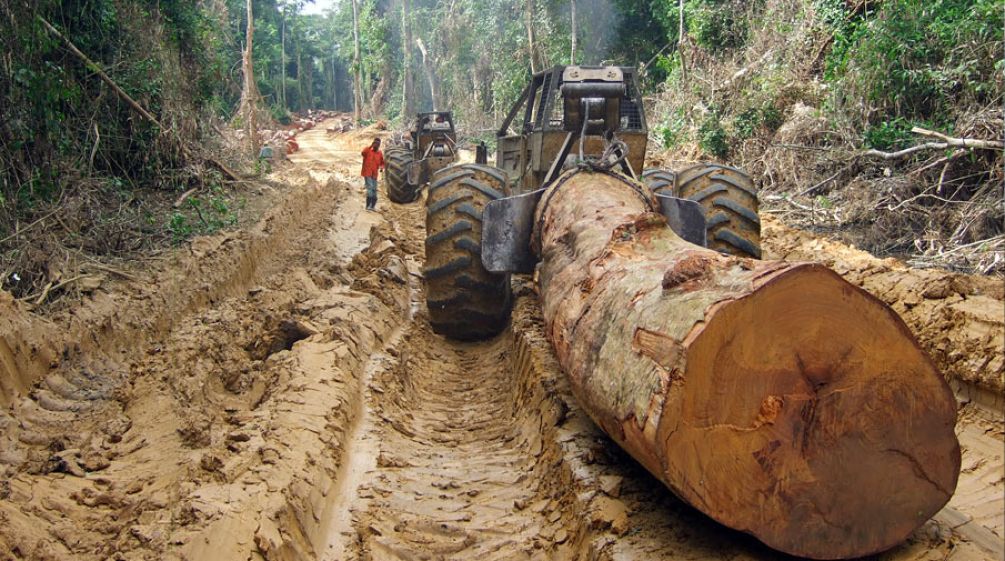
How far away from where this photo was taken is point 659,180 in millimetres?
6574

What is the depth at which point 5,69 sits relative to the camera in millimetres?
6516

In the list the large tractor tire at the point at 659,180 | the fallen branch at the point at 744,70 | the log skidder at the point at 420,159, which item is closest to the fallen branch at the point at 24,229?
the large tractor tire at the point at 659,180

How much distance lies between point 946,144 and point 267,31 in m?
44.8

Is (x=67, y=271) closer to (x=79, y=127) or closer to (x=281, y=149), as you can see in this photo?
(x=79, y=127)

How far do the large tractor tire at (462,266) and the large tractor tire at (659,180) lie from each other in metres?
1.40

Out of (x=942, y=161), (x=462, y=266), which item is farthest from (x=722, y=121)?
(x=462, y=266)

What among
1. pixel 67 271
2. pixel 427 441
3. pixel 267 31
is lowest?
pixel 427 441

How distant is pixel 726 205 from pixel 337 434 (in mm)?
3406

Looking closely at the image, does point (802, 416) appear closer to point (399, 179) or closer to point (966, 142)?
point (966, 142)

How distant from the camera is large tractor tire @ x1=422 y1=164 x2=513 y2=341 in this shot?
5777 millimetres

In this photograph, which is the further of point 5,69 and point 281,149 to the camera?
point 281,149

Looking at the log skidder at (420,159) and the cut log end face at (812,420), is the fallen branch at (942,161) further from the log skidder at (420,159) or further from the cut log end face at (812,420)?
the log skidder at (420,159)

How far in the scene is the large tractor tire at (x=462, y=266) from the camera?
5777mm

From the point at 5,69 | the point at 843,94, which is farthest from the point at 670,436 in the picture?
the point at 843,94
